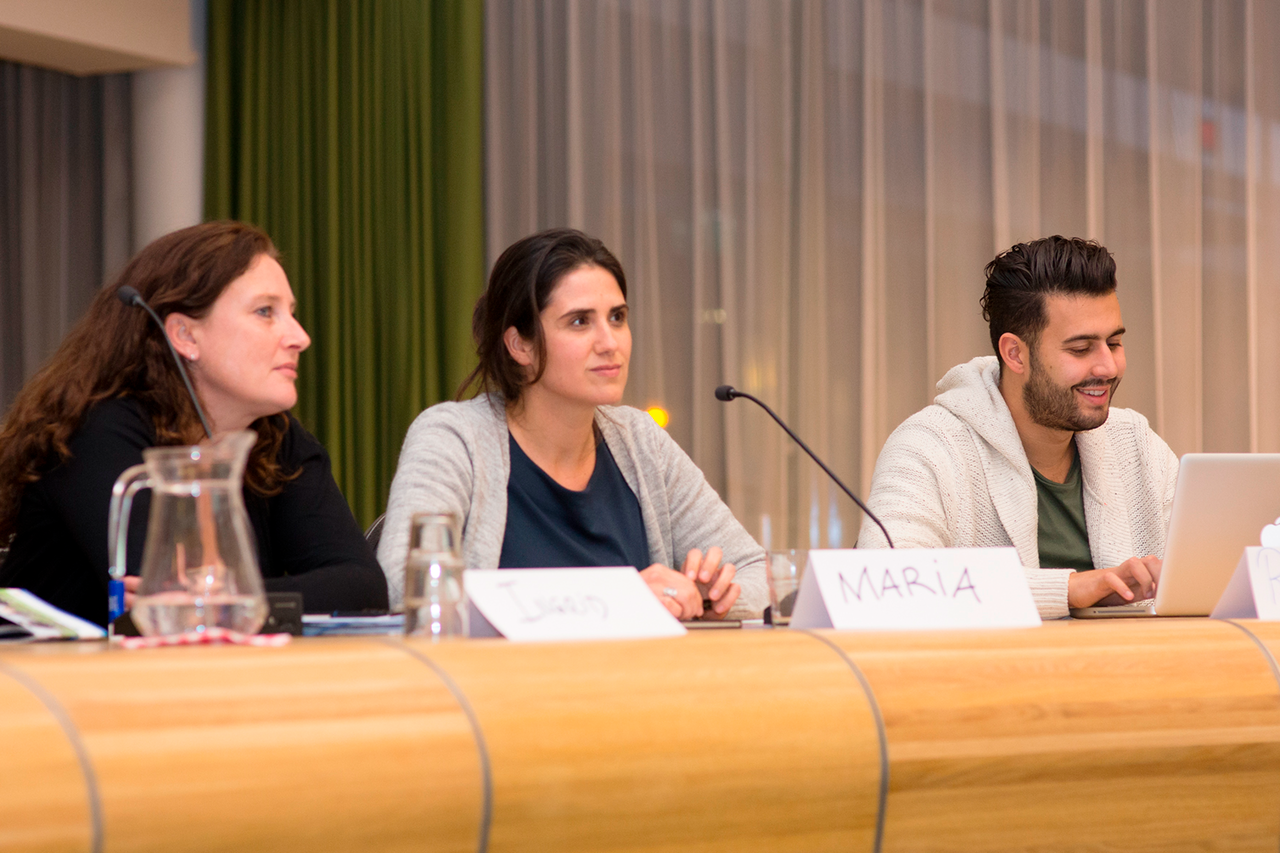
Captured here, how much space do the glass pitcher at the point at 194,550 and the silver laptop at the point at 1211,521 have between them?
1.04 meters

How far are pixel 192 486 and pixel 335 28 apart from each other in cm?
382

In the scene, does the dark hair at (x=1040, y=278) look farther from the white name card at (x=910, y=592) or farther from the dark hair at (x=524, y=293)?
the white name card at (x=910, y=592)

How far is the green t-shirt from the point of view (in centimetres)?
229

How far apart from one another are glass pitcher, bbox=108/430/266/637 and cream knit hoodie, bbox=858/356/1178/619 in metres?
1.23

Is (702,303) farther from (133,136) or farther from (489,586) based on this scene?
(489,586)

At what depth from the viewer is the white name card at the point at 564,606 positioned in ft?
3.60

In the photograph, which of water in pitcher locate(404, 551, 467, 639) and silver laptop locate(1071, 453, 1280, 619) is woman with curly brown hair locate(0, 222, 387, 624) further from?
silver laptop locate(1071, 453, 1280, 619)

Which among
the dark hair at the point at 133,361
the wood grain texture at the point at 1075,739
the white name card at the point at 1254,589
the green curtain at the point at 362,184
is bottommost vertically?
the wood grain texture at the point at 1075,739

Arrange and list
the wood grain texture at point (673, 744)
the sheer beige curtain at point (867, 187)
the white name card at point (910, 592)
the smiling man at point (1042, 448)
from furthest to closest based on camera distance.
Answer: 1. the sheer beige curtain at point (867, 187)
2. the smiling man at point (1042, 448)
3. the white name card at point (910, 592)
4. the wood grain texture at point (673, 744)

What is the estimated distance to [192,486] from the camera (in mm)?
1059

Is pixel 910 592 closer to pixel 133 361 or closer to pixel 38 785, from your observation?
pixel 38 785

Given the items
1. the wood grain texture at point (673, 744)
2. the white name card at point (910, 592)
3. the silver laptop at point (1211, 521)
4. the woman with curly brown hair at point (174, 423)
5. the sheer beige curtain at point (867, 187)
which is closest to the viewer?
the wood grain texture at point (673, 744)

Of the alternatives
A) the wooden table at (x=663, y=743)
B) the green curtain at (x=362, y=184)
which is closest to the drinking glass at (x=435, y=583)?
the wooden table at (x=663, y=743)

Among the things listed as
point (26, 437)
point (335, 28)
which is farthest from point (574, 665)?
point (335, 28)
